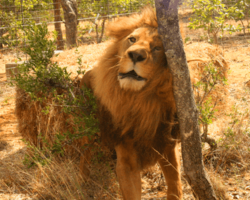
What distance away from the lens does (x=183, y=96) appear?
214 centimetres

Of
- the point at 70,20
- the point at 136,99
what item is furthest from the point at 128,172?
the point at 70,20

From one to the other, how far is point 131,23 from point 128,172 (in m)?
1.37

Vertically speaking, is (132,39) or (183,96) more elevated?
(132,39)

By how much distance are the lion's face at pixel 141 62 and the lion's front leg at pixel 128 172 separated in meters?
0.65

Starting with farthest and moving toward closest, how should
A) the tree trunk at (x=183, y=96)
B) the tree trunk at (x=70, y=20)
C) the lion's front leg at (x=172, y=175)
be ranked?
the tree trunk at (x=70, y=20), the lion's front leg at (x=172, y=175), the tree trunk at (x=183, y=96)

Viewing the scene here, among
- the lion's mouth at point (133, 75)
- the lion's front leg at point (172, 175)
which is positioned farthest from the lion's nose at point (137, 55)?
the lion's front leg at point (172, 175)

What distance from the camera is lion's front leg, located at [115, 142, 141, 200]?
2480 millimetres

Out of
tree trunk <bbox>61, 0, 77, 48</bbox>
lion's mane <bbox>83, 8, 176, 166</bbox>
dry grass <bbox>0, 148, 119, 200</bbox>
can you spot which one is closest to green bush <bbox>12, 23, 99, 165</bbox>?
dry grass <bbox>0, 148, 119, 200</bbox>

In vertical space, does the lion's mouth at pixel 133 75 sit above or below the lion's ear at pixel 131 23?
below

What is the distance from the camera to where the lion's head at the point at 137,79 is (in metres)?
2.20

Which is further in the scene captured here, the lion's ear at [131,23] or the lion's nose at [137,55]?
the lion's ear at [131,23]

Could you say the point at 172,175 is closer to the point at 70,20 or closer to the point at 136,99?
the point at 136,99

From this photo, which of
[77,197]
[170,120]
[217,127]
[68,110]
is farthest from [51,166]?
[217,127]

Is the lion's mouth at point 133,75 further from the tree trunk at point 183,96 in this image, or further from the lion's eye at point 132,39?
the lion's eye at point 132,39
